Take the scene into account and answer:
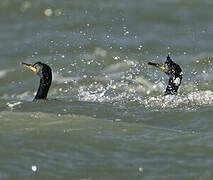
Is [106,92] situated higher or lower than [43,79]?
lower

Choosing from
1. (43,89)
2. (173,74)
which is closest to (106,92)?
(173,74)

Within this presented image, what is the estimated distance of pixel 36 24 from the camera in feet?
58.9

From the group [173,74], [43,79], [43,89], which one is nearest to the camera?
[43,89]

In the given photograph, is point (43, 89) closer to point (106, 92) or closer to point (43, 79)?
point (43, 79)

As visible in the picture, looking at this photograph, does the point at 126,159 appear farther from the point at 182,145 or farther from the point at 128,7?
the point at 128,7

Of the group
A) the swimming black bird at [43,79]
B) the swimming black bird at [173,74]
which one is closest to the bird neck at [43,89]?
the swimming black bird at [43,79]

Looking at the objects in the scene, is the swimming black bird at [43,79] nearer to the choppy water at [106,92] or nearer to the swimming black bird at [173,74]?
the choppy water at [106,92]

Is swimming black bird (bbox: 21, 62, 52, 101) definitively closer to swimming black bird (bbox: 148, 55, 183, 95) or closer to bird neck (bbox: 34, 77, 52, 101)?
bird neck (bbox: 34, 77, 52, 101)

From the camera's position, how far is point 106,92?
1328cm

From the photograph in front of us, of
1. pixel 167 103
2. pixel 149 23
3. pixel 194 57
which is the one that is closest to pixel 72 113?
pixel 167 103

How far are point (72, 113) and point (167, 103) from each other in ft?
5.00

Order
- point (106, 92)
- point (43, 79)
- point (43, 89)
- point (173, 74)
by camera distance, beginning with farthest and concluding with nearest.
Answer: point (106, 92) → point (173, 74) → point (43, 79) → point (43, 89)

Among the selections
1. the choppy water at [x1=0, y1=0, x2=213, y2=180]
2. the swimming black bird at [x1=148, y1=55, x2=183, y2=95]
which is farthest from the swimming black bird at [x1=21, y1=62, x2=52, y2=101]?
the swimming black bird at [x1=148, y1=55, x2=183, y2=95]

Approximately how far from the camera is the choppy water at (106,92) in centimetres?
820
